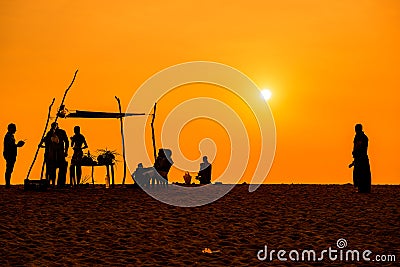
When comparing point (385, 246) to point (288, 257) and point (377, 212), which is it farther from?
point (377, 212)

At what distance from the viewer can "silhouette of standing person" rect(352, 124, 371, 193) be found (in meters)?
26.9

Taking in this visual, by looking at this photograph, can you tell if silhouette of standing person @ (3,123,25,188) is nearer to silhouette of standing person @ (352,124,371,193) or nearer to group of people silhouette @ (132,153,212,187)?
group of people silhouette @ (132,153,212,187)

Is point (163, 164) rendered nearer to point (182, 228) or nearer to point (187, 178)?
point (187, 178)

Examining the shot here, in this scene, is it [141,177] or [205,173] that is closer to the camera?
[141,177]

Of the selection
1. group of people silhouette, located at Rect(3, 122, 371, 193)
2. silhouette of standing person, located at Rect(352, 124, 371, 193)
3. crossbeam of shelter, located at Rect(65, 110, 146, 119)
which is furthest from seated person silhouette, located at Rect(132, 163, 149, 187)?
silhouette of standing person, located at Rect(352, 124, 371, 193)

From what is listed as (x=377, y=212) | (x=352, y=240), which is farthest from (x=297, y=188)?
(x=352, y=240)

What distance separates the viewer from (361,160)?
27.2 meters

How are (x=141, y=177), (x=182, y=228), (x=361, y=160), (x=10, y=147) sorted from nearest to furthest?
(x=182, y=228) → (x=361, y=160) → (x=10, y=147) → (x=141, y=177)

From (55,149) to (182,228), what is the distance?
449 inches

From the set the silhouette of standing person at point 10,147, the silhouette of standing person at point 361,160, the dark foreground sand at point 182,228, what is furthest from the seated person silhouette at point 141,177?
the silhouette of standing person at point 361,160

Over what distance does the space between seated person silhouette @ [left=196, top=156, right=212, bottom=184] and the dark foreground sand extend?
713 centimetres

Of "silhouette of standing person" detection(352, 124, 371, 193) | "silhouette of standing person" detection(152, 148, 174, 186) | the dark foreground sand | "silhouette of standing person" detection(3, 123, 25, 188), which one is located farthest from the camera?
"silhouette of standing person" detection(152, 148, 174, 186)

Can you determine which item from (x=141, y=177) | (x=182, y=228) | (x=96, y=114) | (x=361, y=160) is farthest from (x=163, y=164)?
(x=182, y=228)

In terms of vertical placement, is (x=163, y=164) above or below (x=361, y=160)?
below
